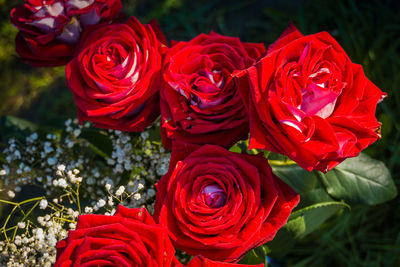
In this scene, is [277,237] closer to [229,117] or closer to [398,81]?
[229,117]

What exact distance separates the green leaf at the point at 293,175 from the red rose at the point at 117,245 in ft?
0.87

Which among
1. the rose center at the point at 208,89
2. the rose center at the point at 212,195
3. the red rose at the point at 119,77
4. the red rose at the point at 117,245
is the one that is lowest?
the red rose at the point at 117,245

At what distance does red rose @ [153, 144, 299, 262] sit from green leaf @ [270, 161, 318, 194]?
0.16 metres

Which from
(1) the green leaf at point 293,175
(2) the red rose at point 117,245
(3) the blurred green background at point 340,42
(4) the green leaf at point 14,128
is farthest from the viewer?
(3) the blurred green background at point 340,42

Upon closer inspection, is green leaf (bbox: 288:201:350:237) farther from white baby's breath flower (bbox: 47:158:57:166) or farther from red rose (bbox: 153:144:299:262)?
white baby's breath flower (bbox: 47:158:57:166)

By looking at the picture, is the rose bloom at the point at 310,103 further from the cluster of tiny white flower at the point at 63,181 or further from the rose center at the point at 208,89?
the cluster of tiny white flower at the point at 63,181

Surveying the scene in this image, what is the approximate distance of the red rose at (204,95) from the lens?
446 mm

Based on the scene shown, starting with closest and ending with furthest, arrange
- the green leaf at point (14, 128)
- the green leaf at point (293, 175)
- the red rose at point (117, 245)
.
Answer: the red rose at point (117, 245) < the green leaf at point (293, 175) < the green leaf at point (14, 128)

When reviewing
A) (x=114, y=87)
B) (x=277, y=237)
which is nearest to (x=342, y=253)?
(x=277, y=237)

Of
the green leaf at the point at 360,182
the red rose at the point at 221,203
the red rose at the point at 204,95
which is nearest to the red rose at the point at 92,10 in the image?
the red rose at the point at 204,95

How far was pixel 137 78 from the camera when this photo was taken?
1.62 feet

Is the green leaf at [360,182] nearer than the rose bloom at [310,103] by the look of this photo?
No

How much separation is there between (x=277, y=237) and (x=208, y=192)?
21 centimetres

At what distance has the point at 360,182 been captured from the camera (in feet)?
1.96
